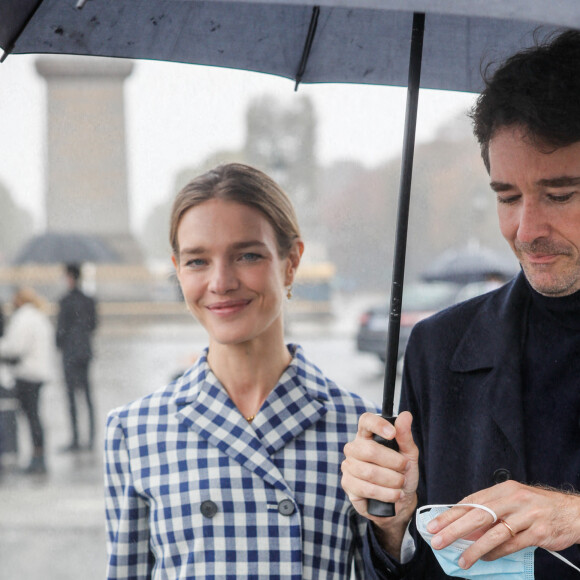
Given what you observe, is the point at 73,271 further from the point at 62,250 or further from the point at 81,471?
the point at 81,471

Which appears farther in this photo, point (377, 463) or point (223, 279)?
point (223, 279)

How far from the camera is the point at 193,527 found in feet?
5.15

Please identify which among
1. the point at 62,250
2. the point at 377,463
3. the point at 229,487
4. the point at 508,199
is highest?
the point at 62,250

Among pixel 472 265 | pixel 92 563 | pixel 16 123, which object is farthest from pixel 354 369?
pixel 92 563

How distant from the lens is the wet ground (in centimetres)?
470

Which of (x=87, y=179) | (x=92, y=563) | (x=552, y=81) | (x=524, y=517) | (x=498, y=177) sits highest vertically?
(x=87, y=179)

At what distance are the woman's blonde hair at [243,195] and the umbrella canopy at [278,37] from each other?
282 mm

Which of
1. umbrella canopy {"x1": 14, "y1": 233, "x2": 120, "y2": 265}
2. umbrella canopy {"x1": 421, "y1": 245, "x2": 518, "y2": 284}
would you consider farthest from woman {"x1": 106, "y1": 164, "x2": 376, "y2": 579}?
umbrella canopy {"x1": 421, "y1": 245, "x2": 518, "y2": 284}

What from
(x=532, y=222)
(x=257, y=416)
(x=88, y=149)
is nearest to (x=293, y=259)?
(x=257, y=416)

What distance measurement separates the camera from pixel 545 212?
4.55 ft

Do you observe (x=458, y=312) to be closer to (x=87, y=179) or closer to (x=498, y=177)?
(x=498, y=177)

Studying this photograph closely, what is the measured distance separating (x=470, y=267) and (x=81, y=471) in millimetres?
5453

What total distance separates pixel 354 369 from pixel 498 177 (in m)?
9.76

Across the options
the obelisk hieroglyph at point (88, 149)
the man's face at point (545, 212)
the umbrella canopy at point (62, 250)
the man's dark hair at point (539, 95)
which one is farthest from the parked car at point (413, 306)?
the man's face at point (545, 212)
